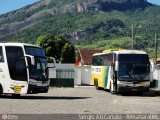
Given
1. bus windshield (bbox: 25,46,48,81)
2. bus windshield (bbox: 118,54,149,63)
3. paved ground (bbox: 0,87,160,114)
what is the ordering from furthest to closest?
1. bus windshield (bbox: 118,54,149,63)
2. bus windshield (bbox: 25,46,48,81)
3. paved ground (bbox: 0,87,160,114)

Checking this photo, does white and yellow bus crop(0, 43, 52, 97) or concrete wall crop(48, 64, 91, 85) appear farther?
concrete wall crop(48, 64, 91, 85)

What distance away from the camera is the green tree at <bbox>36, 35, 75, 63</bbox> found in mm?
97312

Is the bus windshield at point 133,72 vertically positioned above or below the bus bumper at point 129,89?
above

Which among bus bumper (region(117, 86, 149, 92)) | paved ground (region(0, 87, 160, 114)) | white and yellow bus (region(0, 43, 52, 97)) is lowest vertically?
bus bumper (region(117, 86, 149, 92))

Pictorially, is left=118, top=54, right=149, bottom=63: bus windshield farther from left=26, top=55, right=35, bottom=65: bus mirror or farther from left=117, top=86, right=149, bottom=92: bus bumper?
left=26, top=55, right=35, bottom=65: bus mirror

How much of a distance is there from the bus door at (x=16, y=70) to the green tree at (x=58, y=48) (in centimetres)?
6624

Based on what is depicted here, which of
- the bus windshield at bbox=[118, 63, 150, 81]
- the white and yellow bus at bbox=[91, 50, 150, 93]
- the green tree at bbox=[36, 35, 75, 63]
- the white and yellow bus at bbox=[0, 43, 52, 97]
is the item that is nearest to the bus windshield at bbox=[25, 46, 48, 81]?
the white and yellow bus at bbox=[0, 43, 52, 97]

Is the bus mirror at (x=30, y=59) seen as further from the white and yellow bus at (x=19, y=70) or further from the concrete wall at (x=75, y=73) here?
the concrete wall at (x=75, y=73)

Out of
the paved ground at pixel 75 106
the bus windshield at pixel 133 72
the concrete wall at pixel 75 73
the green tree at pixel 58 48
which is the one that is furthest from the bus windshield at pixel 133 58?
the green tree at pixel 58 48

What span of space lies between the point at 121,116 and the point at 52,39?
267ft

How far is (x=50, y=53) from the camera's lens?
97.1 m

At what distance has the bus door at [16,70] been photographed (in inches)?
1182

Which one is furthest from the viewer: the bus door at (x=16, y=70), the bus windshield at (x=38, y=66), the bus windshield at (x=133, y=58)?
the bus windshield at (x=133, y=58)

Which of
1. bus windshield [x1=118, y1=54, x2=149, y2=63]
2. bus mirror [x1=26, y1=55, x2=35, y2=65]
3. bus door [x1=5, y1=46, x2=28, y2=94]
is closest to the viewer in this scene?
bus mirror [x1=26, y1=55, x2=35, y2=65]
